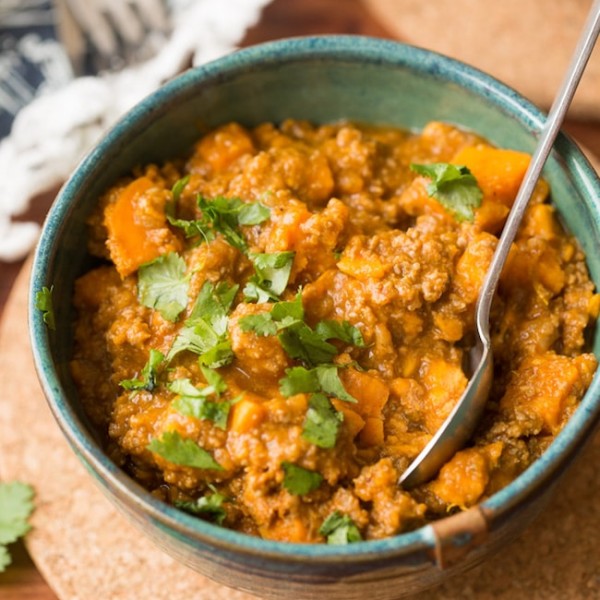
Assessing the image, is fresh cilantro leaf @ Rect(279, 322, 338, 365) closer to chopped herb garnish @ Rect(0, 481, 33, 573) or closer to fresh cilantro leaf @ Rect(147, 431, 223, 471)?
fresh cilantro leaf @ Rect(147, 431, 223, 471)

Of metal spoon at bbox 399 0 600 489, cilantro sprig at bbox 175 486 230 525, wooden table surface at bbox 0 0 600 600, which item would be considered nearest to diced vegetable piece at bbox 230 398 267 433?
cilantro sprig at bbox 175 486 230 525

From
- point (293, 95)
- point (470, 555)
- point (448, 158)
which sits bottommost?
point (470, 555)

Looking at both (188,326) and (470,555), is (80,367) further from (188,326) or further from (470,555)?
(470,555)

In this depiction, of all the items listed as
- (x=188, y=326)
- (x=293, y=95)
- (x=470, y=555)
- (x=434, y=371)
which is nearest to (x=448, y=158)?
(x=293, y=95)

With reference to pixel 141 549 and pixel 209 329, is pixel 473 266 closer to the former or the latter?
pixel 209 329

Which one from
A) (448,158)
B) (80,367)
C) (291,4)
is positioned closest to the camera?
(80,367)

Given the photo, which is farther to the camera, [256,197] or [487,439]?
[256,197]

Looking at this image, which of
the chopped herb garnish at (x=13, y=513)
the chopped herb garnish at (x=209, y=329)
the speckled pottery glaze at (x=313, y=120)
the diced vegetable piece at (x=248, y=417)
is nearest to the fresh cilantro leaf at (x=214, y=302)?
the chopped herb garnish at (x=209, y=329)
